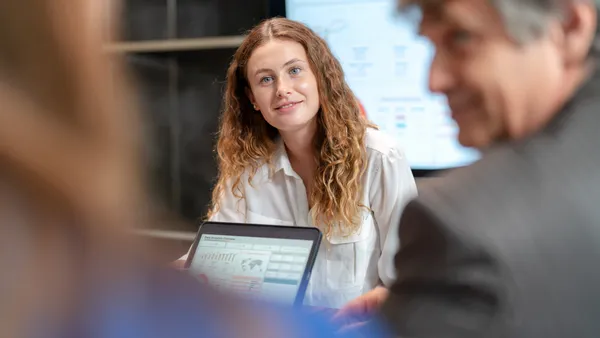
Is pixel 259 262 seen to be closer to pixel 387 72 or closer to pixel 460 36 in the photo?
pixel 460 36

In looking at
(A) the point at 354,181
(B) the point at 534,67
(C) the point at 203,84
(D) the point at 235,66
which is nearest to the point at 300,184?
(A) the point at 354,181

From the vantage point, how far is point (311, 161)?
1.63 metres

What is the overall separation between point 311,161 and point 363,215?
21 cm

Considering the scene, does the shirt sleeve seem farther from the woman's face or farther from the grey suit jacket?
the grey suit jacket

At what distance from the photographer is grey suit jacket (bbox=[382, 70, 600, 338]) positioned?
47cm

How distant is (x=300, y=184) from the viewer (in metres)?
1.59

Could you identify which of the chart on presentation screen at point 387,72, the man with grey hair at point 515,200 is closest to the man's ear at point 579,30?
the man with grey hair at point 515,200

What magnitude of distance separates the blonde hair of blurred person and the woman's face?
1234 millimetres

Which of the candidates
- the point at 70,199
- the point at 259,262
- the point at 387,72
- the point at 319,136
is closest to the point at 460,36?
the point at 70,199

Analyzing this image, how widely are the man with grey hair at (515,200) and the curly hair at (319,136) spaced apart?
0.96 metres

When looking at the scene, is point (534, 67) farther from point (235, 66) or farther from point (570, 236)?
point (235, 66)

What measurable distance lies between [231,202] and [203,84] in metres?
1.20

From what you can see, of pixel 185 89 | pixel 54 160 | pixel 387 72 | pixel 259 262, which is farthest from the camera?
pixel 185 89

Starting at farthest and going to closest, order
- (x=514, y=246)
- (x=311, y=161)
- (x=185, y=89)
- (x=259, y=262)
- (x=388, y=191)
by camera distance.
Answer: (x=185, y=89) → (x=311, y=161) → (x=388, y=191) → (x=259, y=262) → (x=514, y=246)
